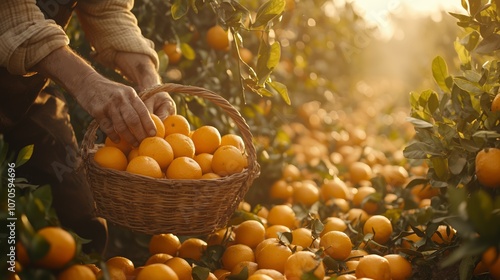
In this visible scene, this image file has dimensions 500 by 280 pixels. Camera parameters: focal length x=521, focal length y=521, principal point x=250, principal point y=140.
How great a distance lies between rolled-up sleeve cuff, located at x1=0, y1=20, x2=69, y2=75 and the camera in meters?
1.82

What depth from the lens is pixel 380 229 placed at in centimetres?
233

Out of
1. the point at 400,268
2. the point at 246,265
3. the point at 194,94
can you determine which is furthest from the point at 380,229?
the point at 194,94

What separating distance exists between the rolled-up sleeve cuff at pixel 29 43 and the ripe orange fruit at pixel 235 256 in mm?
1033

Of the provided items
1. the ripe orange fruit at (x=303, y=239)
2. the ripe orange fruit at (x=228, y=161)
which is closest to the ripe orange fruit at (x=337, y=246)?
the ripe orange fruit at (x=303, y=239)

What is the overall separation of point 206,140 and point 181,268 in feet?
1.69

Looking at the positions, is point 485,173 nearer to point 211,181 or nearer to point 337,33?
point 211,181

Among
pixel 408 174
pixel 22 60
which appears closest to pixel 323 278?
pixel 22 60

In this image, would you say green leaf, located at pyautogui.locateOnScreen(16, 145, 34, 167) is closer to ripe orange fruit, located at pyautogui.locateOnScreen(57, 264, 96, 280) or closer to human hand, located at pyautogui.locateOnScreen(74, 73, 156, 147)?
human hand, located at pyautogui.locateOnScreen(74, 73, 156, 147)

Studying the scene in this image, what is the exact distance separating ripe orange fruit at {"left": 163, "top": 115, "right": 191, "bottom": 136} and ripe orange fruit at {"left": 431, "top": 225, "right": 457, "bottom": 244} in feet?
3.60

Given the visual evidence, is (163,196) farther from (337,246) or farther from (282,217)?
(282,217)

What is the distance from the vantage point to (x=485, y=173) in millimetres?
1854

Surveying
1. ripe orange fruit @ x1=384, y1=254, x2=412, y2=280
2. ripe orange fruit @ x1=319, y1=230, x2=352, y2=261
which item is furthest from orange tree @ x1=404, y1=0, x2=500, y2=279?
ripe orange fruit @ x1=319, y1=230, x2=352, y2=261

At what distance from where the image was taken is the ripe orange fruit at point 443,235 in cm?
206

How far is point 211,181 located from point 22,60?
0.80 m
